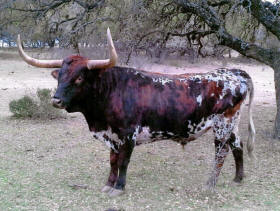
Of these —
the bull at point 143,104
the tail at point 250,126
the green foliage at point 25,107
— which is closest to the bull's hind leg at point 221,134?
the bull at point 143,104

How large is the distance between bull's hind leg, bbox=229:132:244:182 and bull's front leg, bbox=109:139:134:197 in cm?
140

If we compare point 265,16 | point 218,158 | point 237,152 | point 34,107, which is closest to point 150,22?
point 265,16

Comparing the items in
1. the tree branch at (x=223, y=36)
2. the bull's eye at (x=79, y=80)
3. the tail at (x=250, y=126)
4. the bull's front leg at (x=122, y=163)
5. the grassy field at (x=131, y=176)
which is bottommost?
the grassy field at (x=131, y=176)

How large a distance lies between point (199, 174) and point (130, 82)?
1.89 meters

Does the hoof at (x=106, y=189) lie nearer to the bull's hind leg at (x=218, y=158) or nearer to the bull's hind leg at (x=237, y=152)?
the bull's hind leg at (x=218, y=158)

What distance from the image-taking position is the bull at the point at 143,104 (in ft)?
16.1

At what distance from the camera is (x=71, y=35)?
26.6ft

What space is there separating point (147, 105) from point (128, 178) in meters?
1.34

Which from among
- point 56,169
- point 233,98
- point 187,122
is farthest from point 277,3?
point 56,169

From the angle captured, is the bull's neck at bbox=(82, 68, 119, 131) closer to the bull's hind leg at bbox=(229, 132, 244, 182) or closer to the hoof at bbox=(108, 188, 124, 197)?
the hoof at bbox=(108, 188, 124, 197)

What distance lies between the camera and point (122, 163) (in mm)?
5164

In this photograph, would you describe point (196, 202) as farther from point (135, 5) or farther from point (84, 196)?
point (135, 5)

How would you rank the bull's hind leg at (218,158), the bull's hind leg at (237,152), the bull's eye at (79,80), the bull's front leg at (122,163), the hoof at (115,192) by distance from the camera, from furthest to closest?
1. the bull's hind leg at (237,152)
2. the bull's hind leg at (218,158)
3. the hoof at (115,192)
4. the bull's front leg at (122,163)
5. the bull's eye at (79,80)

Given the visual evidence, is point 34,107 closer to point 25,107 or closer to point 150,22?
point 25,107
